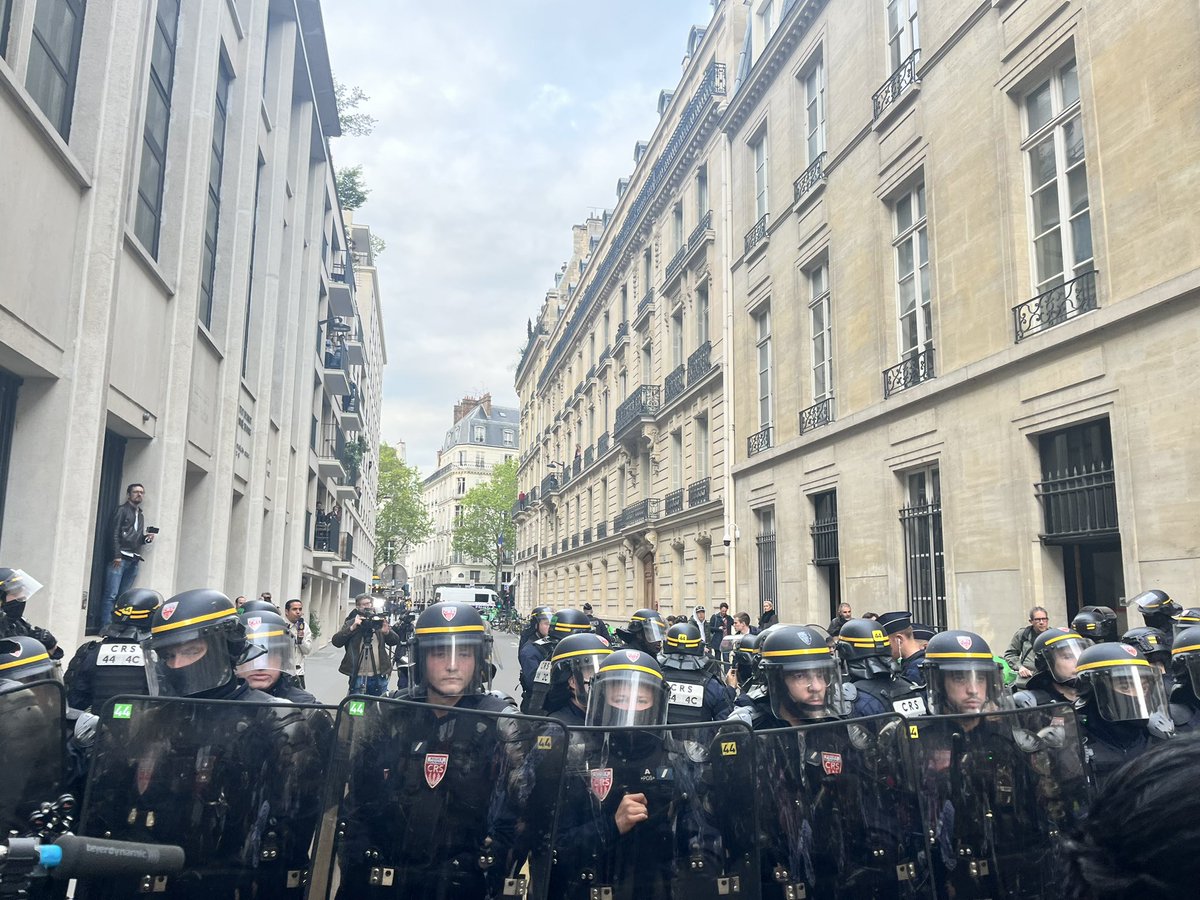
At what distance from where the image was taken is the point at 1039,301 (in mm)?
11398

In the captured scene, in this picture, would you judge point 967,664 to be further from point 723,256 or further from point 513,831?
point 723,256

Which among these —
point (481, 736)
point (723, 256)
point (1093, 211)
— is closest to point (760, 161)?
point (723, 256)

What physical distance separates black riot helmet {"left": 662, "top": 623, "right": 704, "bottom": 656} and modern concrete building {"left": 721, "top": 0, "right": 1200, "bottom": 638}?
5.36 metres

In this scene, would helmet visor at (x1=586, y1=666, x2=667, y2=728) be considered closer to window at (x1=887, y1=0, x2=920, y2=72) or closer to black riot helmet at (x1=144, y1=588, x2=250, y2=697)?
black riot helmet at (x1=144, y1=588, x2=250, y2=697)

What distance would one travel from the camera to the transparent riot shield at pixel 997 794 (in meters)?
3.35

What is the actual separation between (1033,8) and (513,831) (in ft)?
40.6

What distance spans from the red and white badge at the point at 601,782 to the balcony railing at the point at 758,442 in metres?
17.1

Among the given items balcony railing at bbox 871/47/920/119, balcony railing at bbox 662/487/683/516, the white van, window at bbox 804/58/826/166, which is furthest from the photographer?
the white van

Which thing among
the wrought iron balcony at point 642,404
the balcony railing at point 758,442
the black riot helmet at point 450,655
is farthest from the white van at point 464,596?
the black riot helmet at point 450,655

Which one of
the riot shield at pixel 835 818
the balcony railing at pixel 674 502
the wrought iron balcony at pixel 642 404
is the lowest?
the riot shield at pixel 835 818

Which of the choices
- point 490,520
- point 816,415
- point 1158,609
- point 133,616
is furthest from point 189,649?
point 490,520

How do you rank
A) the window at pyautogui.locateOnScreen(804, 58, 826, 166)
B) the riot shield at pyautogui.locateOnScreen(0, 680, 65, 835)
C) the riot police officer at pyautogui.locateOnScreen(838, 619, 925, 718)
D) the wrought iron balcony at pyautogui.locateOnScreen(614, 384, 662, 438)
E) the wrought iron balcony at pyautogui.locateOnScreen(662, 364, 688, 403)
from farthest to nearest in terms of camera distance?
the wrought iron balcony at pyautogui.locateOnScreen(614, 384, 662, 438) → the wrought iron balcony at pyautogui.locateOnScreen(662, 364, 688, 403) → the window at pyautogui.locateOnScreen(804, 58, 826, 166) → the riot police officer at pyautogui.locateOnScreen(838, 619, 925, 718) → the riot shield at pyautogui.locateOnScreen(0, 680, 65, 835)

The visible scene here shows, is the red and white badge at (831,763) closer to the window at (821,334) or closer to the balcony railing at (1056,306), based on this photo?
the balcony railing at (1056,306)

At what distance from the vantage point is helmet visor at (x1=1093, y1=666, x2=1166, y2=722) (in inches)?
169
